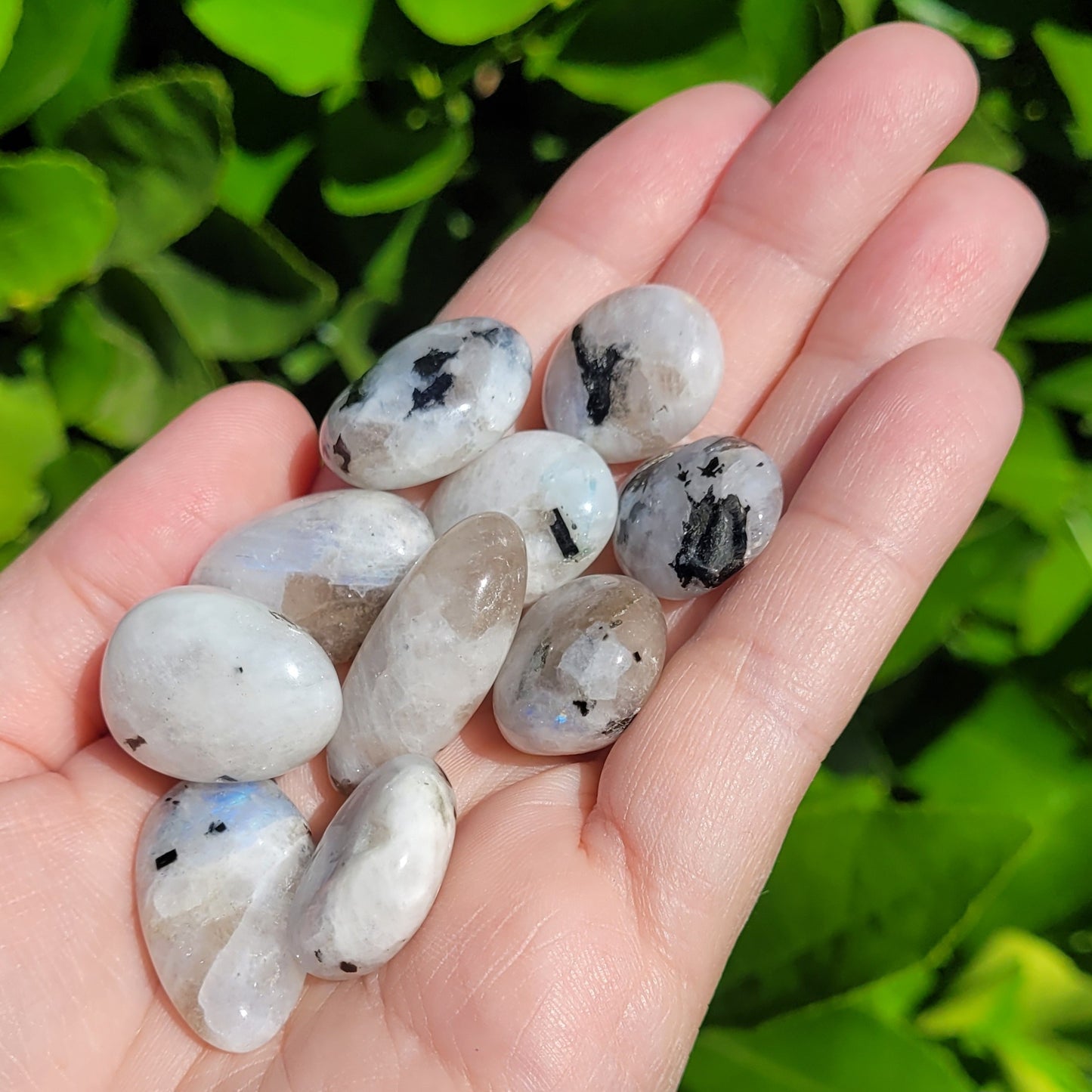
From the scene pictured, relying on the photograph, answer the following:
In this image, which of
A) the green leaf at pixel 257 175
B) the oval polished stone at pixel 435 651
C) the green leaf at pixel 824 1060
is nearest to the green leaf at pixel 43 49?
the green leaf at pixel 257 175

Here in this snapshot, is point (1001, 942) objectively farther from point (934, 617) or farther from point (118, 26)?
point (118, 26)

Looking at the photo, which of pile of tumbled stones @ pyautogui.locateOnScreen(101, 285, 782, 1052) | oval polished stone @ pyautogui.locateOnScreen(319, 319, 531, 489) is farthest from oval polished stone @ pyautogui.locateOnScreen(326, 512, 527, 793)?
oval polished stone @ pyautogui.locateOnScreen(319, 319, 531, 489)

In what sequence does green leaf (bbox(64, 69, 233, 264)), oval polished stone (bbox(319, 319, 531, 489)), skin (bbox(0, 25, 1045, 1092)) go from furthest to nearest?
1. oval polished stone (bbox(319, 319, 531, 489))
2. green leaf (bbox(64, 69, 233, 264))
3. skin (bbox(0, 25, 1045, 1092))

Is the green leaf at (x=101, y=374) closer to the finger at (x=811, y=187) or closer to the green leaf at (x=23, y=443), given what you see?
the green leaf at (x=23, y=443)

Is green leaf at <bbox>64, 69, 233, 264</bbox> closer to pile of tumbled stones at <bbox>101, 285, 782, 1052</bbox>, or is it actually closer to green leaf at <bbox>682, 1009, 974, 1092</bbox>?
pile of tumbled stones at <bbox>101, 285, 782, 1052</bbox>

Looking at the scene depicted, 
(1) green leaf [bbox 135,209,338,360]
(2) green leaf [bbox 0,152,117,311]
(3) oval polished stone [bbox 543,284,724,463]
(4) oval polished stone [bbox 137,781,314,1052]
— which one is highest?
(2) green leaf [bbox 0,152,117,311]

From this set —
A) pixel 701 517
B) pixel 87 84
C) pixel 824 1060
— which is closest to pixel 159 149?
pixel 87 84
